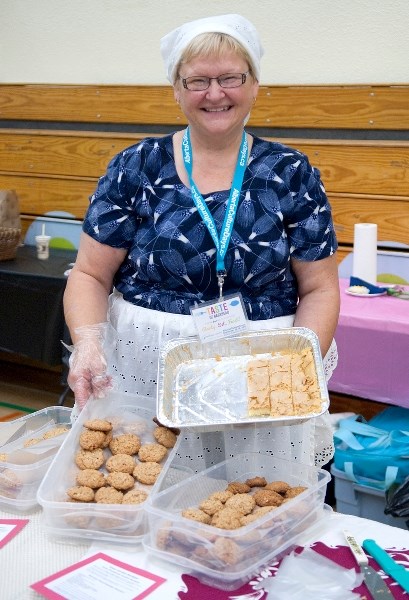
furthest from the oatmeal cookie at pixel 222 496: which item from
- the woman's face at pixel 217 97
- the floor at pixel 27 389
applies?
the floor at pixel 27 389

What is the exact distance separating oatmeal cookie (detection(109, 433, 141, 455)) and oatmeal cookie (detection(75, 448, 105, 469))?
0.03m

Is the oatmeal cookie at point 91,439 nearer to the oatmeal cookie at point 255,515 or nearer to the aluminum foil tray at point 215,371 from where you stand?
the aluminum foil tray at point 215,371

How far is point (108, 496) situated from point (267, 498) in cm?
27

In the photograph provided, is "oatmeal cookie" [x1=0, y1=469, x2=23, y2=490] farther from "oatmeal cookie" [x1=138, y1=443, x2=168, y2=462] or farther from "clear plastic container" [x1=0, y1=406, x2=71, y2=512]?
"oatmeal cookie" [x1=138, y1=443, x2=168, y2=462]

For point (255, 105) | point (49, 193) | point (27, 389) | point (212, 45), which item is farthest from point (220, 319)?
point (27, 389)

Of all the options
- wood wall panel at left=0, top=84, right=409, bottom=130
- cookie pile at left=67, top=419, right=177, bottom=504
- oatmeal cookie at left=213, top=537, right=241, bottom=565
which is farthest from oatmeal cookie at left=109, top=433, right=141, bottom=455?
wood wall panel at left=0, top=84, right=409, bottom=130

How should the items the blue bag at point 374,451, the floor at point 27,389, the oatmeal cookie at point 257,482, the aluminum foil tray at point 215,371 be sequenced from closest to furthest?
1. the oatmeal cookie at point 257,482
2. the aluminum foil tray at point 215,371
3. the blue bag at point 374,451
4. the floor at point 27,389

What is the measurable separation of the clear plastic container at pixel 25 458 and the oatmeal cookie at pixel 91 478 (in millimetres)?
114

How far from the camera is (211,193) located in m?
Answer: 1.61

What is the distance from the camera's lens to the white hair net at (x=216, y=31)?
1.50m

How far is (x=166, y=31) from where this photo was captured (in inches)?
164

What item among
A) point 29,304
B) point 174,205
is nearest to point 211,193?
point 174,205

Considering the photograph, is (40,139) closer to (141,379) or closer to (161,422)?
(141,379)

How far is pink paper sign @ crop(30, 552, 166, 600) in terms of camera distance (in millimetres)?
1076
